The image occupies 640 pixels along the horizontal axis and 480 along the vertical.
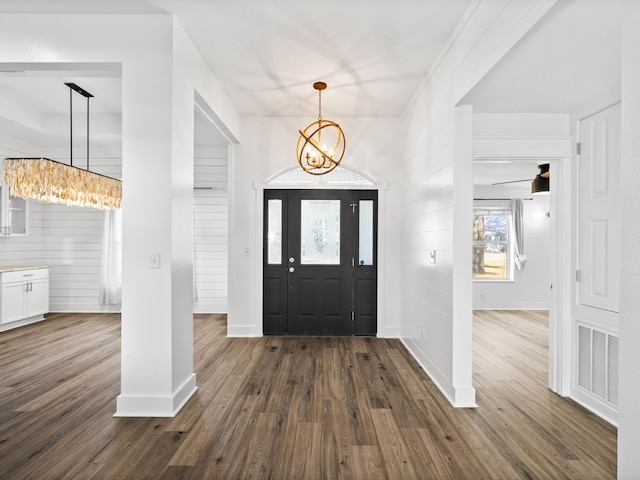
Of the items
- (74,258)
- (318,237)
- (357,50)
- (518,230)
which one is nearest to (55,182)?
(74,258)

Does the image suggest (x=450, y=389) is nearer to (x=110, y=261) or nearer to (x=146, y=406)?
(x=146, y=406)

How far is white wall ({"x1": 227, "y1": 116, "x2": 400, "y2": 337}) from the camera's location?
523 centimetres

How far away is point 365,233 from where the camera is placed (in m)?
5.37

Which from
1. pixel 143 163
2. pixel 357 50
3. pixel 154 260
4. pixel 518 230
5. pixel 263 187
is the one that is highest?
pixel 357 50

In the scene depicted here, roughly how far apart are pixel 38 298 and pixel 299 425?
538 centimetres

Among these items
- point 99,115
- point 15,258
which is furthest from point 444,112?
point 15,258

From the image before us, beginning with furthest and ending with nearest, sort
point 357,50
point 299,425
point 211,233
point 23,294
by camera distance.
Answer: point 211,233 < point 23,294 < point 357,50 < point 299,425

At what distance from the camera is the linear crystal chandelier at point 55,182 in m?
4.16

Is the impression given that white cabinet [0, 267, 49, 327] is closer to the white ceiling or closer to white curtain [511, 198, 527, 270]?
the white ceiling

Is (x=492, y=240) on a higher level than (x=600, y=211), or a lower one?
lower

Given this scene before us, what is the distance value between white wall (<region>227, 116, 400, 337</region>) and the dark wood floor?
0.96 metres

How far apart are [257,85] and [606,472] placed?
432 centimetres

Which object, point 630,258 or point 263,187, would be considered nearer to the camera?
point 630,258

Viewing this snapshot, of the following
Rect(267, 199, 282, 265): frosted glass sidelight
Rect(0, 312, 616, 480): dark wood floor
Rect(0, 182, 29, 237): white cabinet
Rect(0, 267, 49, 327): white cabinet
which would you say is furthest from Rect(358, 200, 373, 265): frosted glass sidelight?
Rect(0, 182, 29, 237): white cabinet
